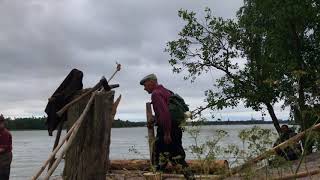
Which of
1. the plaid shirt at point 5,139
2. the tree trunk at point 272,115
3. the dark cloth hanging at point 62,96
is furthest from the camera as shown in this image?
the tree trunk at point 272,115

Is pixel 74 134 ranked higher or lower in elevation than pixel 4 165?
higher

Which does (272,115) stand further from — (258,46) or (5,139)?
(5,139)

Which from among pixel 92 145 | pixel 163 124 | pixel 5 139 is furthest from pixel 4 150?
pixel 92 145

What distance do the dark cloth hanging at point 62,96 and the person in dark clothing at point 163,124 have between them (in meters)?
1.85

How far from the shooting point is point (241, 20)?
830 inches

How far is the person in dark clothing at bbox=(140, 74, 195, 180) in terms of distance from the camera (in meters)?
8.17

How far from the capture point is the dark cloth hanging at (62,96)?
635 cm

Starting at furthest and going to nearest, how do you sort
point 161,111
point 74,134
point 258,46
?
point 258,46, point 161,111, point 74,134

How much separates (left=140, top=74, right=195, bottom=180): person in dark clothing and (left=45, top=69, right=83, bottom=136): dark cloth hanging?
185 cm

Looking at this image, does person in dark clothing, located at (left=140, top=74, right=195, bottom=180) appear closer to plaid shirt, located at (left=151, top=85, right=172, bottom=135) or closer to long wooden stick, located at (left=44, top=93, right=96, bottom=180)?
plaid shirt, located at (left=151, top=85, right=172, bottom=135)

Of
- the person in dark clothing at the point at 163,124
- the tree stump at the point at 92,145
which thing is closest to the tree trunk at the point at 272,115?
the person in dark clothing at the point at 163,124

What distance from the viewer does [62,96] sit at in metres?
6.34

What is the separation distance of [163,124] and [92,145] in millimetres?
2690

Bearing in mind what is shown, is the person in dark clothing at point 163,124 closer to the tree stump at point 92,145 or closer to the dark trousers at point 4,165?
the tree stump at point 92,145
